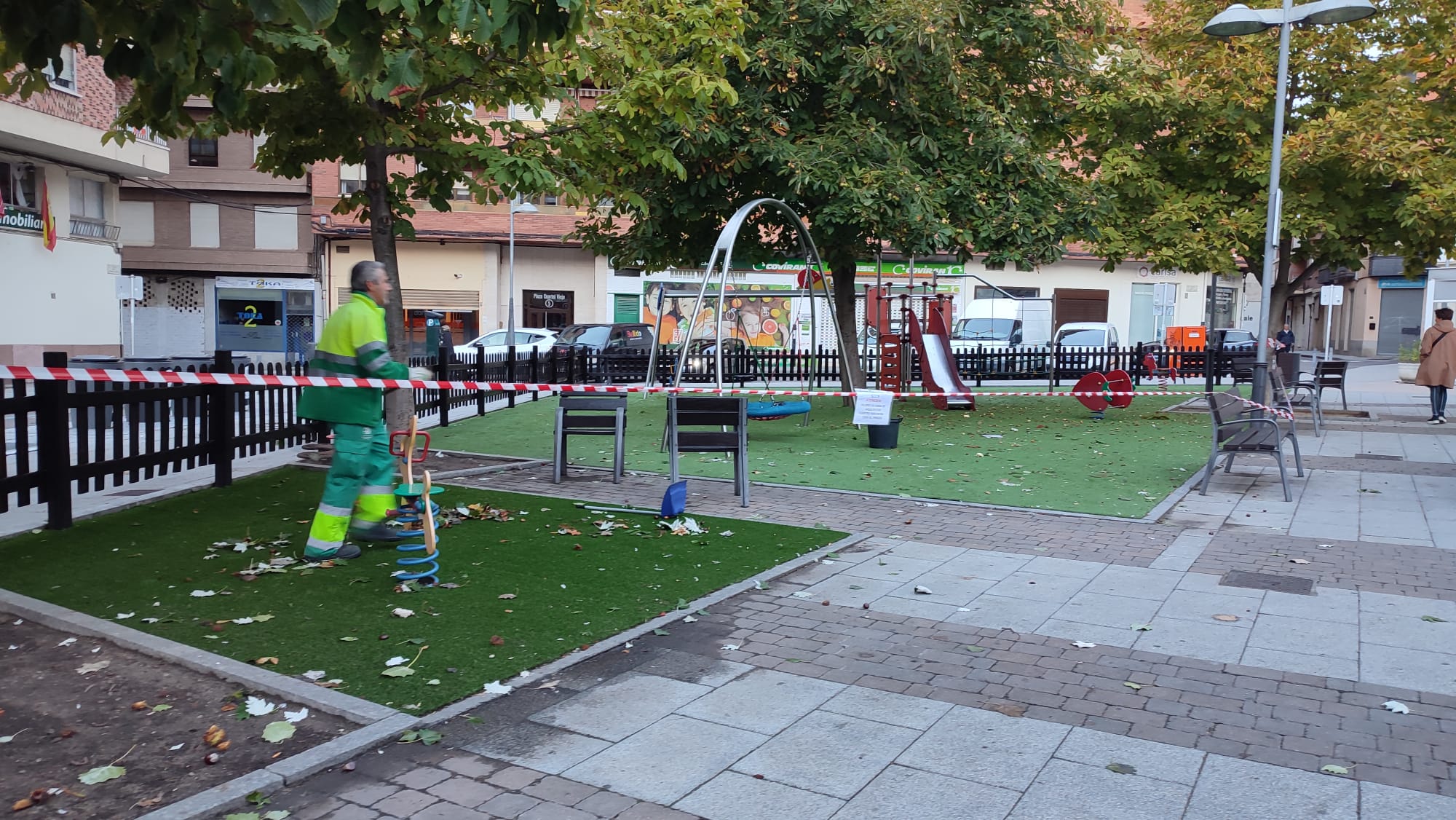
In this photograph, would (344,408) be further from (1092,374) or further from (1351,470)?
(1092,374)

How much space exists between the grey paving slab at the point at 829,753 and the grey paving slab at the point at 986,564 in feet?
8.90

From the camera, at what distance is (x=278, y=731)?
4.15 meters

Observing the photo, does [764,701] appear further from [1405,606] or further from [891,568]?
[1405,606]

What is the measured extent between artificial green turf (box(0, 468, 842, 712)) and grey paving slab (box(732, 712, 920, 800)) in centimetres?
136

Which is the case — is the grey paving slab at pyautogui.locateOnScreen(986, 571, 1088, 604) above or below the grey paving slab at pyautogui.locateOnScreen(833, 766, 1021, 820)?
above

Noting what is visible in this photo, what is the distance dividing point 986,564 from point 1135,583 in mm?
942

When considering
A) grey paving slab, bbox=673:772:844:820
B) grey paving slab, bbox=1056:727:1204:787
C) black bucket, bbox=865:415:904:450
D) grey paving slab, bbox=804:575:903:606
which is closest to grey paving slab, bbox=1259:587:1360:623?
grey paving slab, bbox=804:575:903:606

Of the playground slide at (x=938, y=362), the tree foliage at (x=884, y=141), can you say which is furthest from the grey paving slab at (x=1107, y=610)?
the playground slide at (x=938, y=362)

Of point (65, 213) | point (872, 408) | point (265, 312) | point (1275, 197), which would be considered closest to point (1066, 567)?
point (872, 408)

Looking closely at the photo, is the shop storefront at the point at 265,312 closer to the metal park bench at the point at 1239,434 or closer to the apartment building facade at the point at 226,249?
the apartment building facade at the point at 226,249

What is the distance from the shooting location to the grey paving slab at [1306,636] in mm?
5383

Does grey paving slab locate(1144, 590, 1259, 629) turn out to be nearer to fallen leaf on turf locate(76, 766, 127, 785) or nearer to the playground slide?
fallen leaf on turf locate(76, 766, 127, 785)

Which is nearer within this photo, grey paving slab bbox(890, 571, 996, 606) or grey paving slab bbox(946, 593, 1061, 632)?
grey paving slab bbox(946, 593, 1061, 632)

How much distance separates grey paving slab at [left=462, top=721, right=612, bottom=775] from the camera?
3979 mm
